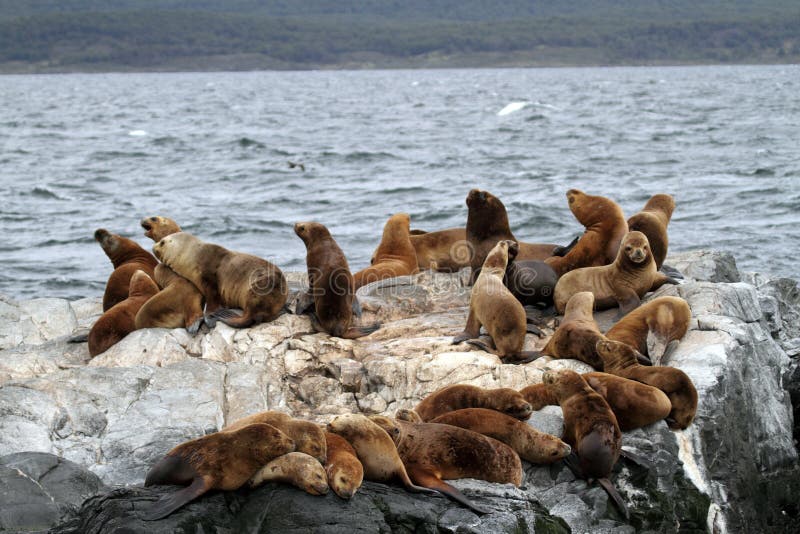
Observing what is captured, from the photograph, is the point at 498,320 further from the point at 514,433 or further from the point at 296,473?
the point at 296,473

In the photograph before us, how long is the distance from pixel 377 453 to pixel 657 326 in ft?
9.71

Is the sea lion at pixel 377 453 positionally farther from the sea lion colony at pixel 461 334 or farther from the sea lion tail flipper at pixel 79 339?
the sea lion tail flipper at pixel 79 339

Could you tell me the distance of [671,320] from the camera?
25.1ft

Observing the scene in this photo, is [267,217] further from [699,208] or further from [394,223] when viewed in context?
[394,223]

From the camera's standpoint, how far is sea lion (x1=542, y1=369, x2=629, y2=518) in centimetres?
596

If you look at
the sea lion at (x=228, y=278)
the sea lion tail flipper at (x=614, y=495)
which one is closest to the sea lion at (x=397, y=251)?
the sea lion at (x=228, y=278)

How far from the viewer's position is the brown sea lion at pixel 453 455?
5789 millimetres

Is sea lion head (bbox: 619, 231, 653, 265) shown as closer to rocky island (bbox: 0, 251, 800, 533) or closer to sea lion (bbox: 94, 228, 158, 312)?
rocky island (bbox: 0, 251, 800, 533)

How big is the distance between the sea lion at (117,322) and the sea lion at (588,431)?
3.95m

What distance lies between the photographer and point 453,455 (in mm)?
5848

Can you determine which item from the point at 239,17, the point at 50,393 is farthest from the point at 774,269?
the point at 239,17

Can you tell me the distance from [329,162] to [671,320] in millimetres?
23864

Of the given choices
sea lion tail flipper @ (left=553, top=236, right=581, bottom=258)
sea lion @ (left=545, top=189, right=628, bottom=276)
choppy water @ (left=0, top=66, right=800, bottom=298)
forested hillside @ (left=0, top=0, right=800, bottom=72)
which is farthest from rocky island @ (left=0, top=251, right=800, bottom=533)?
forested hillside @ (left=0, top=0, right=800, bottom=72)

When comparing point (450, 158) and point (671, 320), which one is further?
point (450, 158)
